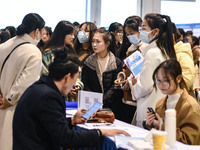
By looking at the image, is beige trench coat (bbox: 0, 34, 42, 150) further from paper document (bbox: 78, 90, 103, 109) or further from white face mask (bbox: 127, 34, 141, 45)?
white face mask (bbox: 127, 34, 141, 45)

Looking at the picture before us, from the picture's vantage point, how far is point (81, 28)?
4762 millimetres

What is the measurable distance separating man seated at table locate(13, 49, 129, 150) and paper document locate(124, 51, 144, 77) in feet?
4.06

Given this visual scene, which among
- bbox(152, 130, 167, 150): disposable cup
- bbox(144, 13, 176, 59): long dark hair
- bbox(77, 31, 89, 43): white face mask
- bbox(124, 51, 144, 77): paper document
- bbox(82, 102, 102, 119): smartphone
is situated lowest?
bbox(82, 102, 102, 119): smartphone

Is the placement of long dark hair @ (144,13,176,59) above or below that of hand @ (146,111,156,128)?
above

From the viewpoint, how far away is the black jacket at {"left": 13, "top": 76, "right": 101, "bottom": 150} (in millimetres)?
2068

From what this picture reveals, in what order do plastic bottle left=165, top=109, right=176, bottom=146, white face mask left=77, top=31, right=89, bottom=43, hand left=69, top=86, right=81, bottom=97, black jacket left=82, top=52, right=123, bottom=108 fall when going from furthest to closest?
1. white face mask left=77, top=31, right=89, bottom=43
2. black jacket left=82, top=52, right=123, bottom=108
3. hand left=69, top=86, right=81, bottom=97
4. plastic bottle left=165, top=109, right=176, bottom=146

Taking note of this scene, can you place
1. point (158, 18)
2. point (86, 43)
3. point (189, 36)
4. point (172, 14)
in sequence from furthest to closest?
point (172, 14) → point (189, 36) → point (86, 43) → point (158, 18)

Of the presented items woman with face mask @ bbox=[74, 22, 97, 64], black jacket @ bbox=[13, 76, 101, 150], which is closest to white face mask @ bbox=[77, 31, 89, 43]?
woman with face mask @ bbox=[74, 22, 97, 64]

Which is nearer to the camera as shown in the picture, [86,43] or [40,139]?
[40,139]

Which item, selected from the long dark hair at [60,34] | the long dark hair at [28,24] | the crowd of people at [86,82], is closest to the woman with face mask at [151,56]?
the crowd of people at [86,82]

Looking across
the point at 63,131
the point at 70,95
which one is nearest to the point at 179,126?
the point at 63,131

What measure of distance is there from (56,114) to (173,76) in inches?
38.5

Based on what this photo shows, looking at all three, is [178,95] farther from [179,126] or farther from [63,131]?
[63,131]

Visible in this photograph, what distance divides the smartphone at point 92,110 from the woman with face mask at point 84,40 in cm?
170
